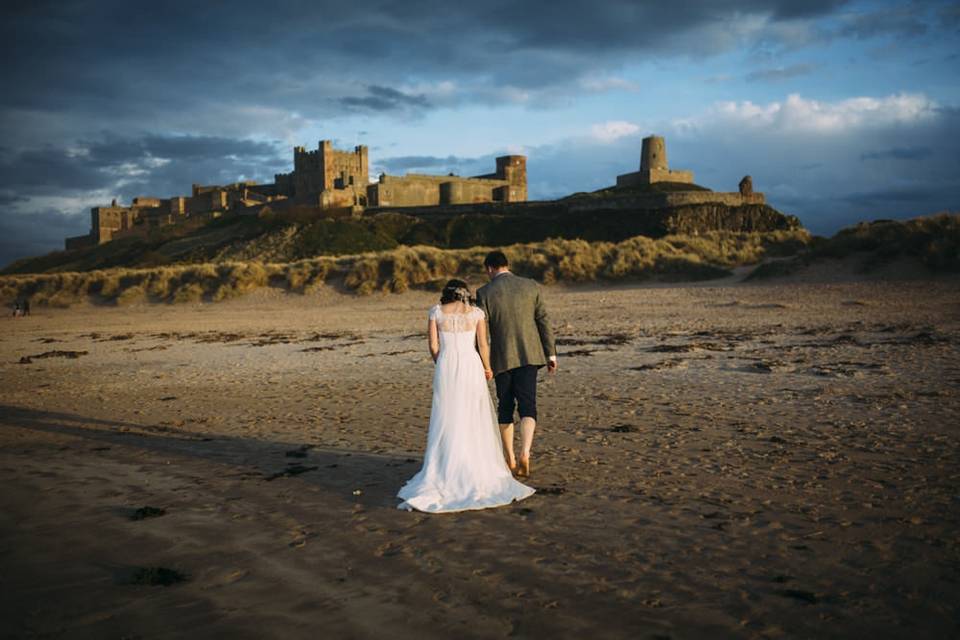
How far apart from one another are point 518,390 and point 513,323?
0.63 meters

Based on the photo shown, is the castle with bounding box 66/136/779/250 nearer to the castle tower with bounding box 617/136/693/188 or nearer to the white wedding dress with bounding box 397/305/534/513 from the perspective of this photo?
the castle tower with bounding box 617/136/693/188

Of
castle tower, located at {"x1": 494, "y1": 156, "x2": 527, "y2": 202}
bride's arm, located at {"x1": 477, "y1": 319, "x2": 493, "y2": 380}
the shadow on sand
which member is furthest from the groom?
castle tower, located at {"x1": 494, "y1": 156, "x2": 527, "y2": 202}

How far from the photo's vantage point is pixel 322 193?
282 feet

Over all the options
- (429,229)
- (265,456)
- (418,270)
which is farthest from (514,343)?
(429,229)

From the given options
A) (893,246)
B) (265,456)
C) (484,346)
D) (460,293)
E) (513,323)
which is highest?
(893,246)

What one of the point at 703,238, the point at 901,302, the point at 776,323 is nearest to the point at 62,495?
the point at 776,323

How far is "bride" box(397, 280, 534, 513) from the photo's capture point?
5.80 meters

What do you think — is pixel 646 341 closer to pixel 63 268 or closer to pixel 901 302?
pixel 901 302

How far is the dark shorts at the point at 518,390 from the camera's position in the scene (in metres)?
6.66

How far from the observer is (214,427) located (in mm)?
9297

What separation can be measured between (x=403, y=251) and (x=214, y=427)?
935 inches

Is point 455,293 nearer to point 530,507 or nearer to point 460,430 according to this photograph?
point 460,430

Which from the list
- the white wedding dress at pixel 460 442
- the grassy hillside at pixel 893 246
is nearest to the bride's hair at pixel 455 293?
the white wedding dress at pixel 460 442

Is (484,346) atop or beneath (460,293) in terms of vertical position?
beneath
